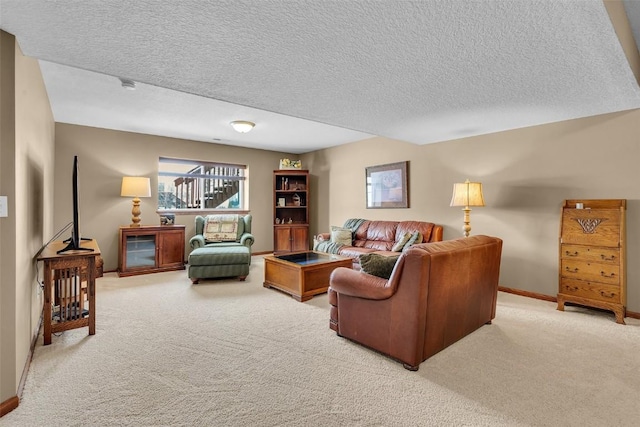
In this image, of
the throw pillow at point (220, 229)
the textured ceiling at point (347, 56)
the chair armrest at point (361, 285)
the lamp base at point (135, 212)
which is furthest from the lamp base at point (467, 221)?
the lamp base at point (135, 212)

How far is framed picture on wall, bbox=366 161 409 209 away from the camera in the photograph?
5328 mm

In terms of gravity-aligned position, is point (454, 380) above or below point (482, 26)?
below

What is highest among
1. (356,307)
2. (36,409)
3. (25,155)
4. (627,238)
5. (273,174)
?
(273,174)

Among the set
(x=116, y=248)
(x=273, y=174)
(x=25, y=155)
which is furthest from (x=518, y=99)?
(x=116, y=248)

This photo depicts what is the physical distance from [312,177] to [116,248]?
4.11 m

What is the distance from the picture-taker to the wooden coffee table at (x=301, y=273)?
372cm

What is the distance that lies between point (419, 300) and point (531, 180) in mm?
2955

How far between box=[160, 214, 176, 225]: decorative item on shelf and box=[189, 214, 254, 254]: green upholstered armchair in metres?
0.65

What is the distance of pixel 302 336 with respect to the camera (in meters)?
2.68

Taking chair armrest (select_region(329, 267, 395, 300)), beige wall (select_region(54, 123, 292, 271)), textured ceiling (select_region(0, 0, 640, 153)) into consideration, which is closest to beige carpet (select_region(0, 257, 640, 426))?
chair armrest (select_region(329, 267, 395, 300))

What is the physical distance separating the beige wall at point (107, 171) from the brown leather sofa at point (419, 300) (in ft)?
14.4

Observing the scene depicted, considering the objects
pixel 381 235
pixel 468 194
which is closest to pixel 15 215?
pixel 468 194

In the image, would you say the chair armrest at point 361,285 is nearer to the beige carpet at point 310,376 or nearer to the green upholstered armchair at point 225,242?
the beige carpet at point 310,376

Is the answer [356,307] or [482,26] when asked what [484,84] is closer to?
[482,26]
